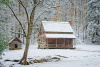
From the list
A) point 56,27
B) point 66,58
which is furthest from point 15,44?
point 66,58

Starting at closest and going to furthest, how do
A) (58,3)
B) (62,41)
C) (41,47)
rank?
(58,3), (41,47), (62,41)

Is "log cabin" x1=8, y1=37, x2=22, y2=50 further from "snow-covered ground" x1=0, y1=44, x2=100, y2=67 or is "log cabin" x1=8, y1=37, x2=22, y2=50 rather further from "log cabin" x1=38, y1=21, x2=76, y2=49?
"snow-covered ground" x1=0, y1=44, x2=100, y2=67

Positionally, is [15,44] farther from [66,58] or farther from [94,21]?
[94,21]

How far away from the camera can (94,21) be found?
34594mm

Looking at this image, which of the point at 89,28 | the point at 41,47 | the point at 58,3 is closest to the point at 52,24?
the point at 41,47

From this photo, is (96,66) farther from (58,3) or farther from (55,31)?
(55,31)

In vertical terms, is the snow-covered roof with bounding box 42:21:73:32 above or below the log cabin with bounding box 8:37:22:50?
above

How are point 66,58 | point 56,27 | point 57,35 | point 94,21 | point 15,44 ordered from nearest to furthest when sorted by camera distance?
point 66,58, point 15,44, point 57,35, point 56,27, point 94,21

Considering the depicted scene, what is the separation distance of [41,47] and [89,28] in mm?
15805

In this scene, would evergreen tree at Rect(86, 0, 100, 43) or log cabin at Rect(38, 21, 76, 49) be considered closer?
log cabin at Rect(38, 21, 76, 49)

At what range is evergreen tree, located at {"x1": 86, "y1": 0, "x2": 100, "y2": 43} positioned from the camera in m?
33.4

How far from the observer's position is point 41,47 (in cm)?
2603

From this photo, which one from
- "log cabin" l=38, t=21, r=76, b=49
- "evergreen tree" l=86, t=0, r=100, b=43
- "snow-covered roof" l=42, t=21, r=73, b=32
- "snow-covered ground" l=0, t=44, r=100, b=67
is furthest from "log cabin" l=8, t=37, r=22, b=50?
"evergreen tree" l=86, t=0, r=100, b=43

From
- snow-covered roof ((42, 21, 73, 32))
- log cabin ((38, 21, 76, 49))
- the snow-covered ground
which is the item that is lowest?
the snow-covered ground
